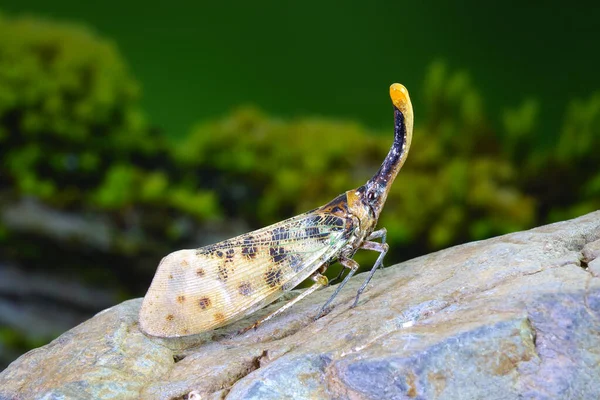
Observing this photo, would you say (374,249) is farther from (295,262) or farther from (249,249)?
(249,249)

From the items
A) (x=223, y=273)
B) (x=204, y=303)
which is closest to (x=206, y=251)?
(x=223, y=273)

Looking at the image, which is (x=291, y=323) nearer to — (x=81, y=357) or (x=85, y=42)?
(x=81, y=357)

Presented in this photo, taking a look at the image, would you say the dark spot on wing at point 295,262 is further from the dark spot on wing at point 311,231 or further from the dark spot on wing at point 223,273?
the dark spot on wing at point 223,273

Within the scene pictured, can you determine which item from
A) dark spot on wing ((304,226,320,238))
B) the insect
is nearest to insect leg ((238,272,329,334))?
the insect

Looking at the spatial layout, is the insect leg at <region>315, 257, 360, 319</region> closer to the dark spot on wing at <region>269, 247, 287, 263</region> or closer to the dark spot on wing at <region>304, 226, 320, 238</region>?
the dark spot on wing at <region>304, 226, 320, 238</region>

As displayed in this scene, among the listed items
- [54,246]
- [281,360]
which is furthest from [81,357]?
[54,246]

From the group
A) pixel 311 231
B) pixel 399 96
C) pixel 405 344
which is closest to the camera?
pixel 405 344

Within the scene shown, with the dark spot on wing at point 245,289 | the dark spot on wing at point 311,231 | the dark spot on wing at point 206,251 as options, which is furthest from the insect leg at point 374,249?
the dark spot on wing at point 206,251
